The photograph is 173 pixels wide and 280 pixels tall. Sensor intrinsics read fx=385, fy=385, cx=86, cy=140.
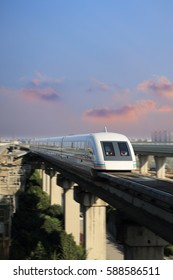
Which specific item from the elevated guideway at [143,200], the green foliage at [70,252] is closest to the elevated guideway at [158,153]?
the green foliage at [70,252]

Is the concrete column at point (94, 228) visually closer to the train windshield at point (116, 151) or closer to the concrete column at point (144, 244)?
the train windshield at point (116, 151)

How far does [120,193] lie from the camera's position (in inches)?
631

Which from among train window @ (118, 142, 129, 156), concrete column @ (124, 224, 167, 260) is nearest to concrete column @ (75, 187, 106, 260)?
train window @ (118, 142, 129, 156)

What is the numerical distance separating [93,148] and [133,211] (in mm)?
8542

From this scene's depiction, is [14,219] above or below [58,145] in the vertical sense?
below

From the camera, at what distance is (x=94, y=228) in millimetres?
32906

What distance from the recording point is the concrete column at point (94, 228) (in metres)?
31.9

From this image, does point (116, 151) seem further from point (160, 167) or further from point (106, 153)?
point (160, 167)

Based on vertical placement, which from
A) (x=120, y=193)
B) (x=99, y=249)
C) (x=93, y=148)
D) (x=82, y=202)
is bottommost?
(x=99, y=249)

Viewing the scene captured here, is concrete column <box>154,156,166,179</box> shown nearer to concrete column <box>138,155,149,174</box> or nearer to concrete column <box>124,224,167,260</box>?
concrete column <box>138,155,149,174</box>

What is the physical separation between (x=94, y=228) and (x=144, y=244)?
56.9 feet

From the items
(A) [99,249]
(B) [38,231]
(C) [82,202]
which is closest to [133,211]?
(C) [82,202]

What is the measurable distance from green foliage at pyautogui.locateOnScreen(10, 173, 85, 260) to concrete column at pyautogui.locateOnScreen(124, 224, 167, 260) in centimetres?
1337
